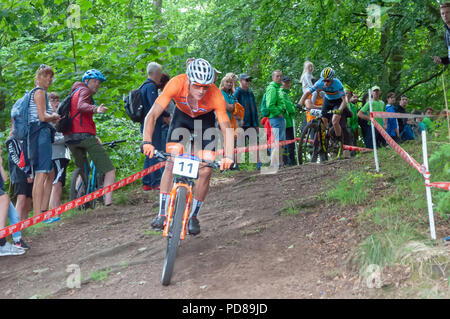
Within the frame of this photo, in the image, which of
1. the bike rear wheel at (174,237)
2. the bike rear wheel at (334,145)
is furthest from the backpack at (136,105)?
the bike rear wheel at (334,145)

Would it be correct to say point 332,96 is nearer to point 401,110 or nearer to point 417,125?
point 401,110

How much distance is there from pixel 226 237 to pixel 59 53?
20.9 ft

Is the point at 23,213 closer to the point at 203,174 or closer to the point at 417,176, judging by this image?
the point at 203,174

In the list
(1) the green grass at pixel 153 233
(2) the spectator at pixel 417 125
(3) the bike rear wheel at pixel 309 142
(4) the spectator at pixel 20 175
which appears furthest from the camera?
(2) the spectator at pixel 417 125

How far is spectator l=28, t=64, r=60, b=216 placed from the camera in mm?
7387

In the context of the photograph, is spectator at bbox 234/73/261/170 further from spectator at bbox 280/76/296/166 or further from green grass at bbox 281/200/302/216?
green grass at bbox 281/200/302/216

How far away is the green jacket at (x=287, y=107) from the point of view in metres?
→ 11.2

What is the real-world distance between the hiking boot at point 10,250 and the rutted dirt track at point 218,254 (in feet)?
0.24

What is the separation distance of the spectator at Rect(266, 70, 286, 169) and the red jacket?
4099 millimetres

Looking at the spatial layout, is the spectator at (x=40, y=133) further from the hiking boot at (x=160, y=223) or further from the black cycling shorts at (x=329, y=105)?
the black cycling shorts at (x=329, y=105)

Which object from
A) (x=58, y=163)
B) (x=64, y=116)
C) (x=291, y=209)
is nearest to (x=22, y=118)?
(x=64, y=116)

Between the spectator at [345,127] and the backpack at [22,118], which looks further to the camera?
the spectator at [345,127]

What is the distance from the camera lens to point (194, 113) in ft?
19.1

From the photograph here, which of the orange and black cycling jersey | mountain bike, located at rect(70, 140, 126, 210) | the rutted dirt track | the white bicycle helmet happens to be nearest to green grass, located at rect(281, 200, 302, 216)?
the rutted dirt track
